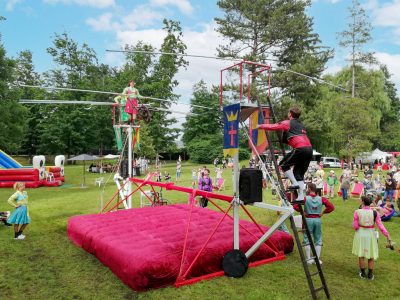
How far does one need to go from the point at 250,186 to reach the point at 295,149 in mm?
1077

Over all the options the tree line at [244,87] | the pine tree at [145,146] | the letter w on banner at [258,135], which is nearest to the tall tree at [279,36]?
the tree line at [244,87]

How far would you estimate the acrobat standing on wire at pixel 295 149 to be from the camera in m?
5.04

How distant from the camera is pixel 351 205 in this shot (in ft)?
42.4

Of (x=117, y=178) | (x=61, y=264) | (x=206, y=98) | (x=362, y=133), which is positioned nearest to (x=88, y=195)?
(x=117, y=178)

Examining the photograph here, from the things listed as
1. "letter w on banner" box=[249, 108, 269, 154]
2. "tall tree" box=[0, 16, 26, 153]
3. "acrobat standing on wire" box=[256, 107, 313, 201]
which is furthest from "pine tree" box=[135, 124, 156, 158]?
"acrobat standing on wire" box=[256, 107, 313, 201]

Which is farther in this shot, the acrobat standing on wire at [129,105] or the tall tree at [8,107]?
the tall tree at [8,107]

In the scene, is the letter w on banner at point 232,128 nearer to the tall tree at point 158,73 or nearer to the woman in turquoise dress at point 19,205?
the woman in turquoise dress at point 19,205

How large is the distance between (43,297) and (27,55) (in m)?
51.9

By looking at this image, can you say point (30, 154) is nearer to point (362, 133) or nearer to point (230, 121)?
point (362, 133)

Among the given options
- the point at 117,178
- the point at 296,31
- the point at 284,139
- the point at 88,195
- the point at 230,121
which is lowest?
the point at 88,195

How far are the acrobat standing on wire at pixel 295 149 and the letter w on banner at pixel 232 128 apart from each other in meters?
0.61

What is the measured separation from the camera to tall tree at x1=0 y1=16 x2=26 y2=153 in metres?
22.8

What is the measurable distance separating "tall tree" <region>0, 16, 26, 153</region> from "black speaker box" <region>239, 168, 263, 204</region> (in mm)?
22995

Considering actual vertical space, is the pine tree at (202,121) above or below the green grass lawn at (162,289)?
above
